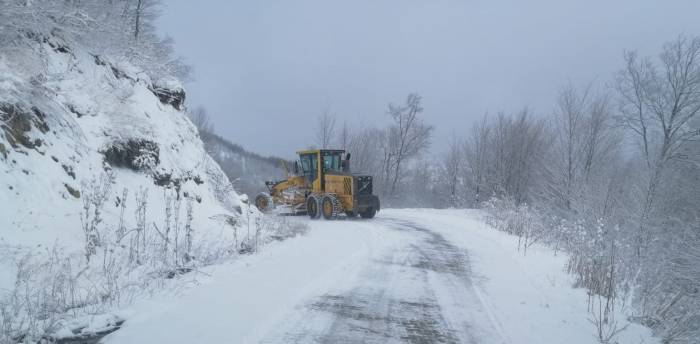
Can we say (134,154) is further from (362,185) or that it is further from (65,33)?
(362,185)

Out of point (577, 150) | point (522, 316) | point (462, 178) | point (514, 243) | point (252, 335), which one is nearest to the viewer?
point (252, 335)

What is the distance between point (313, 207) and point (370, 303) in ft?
42.9

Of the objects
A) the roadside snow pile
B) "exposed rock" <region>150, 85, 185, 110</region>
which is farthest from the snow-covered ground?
"exposed rock" <region>150, 85, 185, 110</region>

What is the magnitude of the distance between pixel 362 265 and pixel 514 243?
4988 mm

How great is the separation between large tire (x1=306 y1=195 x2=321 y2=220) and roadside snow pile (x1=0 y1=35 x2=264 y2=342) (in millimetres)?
6570

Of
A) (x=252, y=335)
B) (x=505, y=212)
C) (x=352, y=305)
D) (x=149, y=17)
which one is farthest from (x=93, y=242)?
(x=149, y=17)

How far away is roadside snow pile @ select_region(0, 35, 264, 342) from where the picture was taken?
4.44 meters

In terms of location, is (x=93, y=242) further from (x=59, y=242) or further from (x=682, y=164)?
(x=682, y=164)

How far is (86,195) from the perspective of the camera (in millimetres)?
6016

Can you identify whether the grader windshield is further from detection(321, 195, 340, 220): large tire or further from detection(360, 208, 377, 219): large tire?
detection(360, 208, 377, 219): large tire

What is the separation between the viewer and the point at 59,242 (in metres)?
5.38

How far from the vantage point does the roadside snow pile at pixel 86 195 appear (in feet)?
14.6

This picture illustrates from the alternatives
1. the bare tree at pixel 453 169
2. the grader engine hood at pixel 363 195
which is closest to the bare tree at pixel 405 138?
the bare tree at pixel 453 169

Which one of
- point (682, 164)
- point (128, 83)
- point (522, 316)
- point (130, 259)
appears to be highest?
point (128, 83)
